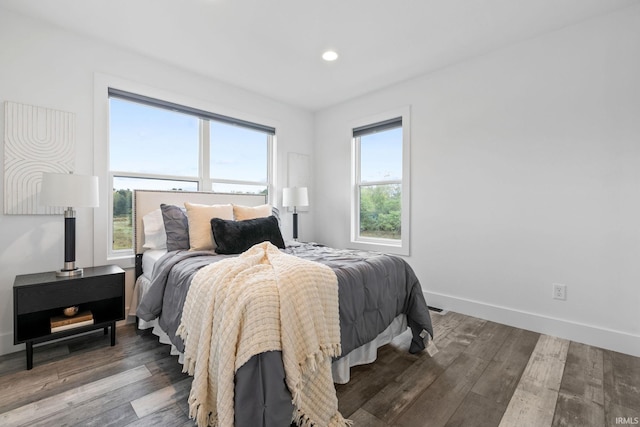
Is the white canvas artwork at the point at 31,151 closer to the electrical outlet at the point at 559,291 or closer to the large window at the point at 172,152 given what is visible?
the large window at the point at 172,152

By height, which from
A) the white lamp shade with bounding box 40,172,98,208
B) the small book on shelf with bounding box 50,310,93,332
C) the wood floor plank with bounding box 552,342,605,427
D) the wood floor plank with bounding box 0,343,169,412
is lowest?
the wood floor plank with bounding box 0,343,169,412

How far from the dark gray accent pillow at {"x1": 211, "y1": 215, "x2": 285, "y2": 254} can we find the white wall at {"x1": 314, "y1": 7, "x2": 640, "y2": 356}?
172 centimetres

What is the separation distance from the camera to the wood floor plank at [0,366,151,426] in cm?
150

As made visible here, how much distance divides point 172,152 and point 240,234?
1.44m

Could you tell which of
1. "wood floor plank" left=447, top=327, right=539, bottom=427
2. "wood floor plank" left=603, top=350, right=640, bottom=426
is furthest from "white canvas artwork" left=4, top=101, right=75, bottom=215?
"wood floor plank" left=603, top=350, right=640, bottom=426

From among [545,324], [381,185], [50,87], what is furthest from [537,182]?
[50,87]

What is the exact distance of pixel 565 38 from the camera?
8.03ft

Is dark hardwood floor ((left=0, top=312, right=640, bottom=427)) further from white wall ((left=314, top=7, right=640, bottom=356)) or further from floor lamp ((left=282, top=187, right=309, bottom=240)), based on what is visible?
floor lamp ((left=282, top=187, right=309, bottom=240))

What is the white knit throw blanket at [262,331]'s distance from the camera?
1.24 m

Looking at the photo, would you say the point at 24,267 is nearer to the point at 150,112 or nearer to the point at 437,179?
the point at 150,112

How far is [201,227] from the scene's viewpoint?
102 inches

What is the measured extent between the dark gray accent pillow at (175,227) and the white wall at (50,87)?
589mm

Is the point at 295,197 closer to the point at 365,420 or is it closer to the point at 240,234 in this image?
the point at 240,234

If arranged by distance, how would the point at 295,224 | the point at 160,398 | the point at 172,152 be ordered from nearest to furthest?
1. the point at 160,398
2. the point at 172,152
3. the point at 295,224
